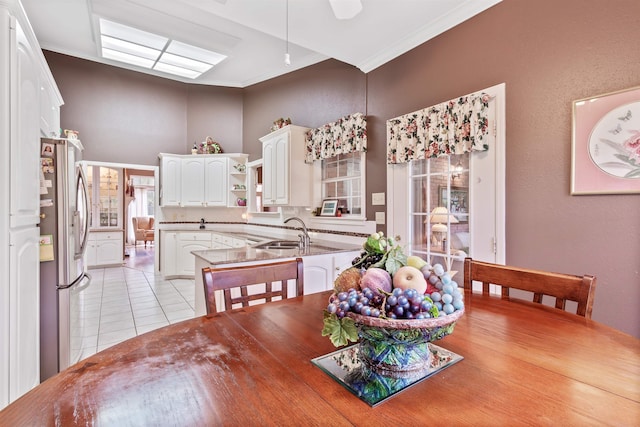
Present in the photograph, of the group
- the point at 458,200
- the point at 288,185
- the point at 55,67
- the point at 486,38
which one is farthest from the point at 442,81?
the point at 55,67

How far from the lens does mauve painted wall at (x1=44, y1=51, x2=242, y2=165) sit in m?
4.78

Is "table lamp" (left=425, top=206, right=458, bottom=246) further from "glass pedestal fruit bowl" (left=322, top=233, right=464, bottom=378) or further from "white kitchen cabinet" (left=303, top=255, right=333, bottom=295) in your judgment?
"glass pedestal fruit bowl" (left=322, top=233, right=464, bottom=378)

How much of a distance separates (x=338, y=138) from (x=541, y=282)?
2508 millimetres

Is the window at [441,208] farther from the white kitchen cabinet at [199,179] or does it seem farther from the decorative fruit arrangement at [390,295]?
the white kitchen cabinet at [199,179]

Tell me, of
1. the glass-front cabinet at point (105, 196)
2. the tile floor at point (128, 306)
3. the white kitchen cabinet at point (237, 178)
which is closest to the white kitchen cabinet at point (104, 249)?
the glass-front cabinet at point (105, 196)

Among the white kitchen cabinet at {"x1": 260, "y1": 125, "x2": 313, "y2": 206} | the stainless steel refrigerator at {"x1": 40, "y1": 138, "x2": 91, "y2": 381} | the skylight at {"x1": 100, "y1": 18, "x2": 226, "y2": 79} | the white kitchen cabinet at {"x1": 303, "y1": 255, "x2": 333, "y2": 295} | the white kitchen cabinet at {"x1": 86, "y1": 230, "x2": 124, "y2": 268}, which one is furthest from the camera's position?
the white kitchen cabinet at {"x1": 86, "y1": 230, "x2": 124, "y2": 268}

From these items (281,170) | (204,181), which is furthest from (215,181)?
(281,170)

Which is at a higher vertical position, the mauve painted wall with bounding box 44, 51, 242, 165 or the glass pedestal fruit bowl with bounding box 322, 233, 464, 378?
the mauve painted wall with bounding box 44, 51, 242, 165

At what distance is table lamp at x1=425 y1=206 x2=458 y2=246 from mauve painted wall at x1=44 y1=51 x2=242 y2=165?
13.6 feet

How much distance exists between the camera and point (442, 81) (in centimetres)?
253

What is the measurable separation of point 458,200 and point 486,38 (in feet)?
3.88

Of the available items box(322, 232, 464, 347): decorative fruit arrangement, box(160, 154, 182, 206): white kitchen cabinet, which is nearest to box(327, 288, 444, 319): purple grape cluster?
box(322, 232, 464, 347): decorative fruit arrangement

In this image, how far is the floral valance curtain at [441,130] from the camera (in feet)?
7.11

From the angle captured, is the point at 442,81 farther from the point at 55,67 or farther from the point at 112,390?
the point at 55,67
